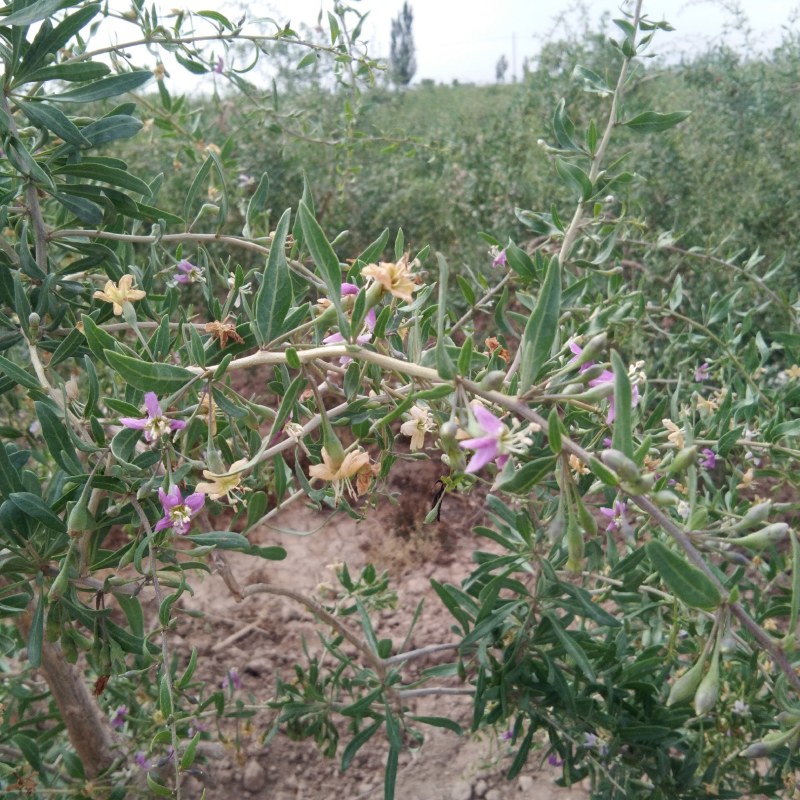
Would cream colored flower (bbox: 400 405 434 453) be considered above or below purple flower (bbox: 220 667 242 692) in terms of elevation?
above

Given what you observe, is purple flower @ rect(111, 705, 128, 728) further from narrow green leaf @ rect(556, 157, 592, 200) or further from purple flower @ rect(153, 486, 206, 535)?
narrow green leaf @ rect(556, 157, 592, 200)

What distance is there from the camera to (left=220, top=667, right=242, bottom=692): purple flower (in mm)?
1868

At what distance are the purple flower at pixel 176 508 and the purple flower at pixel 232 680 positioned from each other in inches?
40.2

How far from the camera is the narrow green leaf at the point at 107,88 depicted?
103cm

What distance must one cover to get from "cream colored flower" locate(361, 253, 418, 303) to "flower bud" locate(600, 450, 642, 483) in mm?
248

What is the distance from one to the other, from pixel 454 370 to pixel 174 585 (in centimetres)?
57

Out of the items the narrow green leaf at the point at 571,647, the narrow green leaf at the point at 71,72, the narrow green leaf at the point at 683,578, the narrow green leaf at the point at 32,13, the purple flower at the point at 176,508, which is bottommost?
the narrow green leaf at the point at 571,647

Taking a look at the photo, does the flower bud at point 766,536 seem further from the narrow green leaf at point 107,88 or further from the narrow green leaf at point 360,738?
the narrow green leaf at point 360,738

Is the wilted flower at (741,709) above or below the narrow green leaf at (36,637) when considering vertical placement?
below

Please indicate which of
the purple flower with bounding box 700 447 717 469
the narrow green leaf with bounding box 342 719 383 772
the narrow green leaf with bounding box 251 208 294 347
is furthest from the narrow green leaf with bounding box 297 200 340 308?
the narrow green leaf with bounding box 342 719 383 772

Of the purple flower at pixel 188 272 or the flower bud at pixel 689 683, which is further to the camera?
the purple flower at pixel 188 272

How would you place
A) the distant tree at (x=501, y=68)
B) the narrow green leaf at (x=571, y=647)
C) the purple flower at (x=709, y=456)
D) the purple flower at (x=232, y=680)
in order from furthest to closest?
1. the distant tree at (x=501, y=68)
2. the purple flower at (x=232, y=680)
3. the purple flower at (x=709, y=456)
4. the narrow green leaf at (x=571, y=647)

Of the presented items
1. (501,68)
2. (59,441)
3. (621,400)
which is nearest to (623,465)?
(621,400)

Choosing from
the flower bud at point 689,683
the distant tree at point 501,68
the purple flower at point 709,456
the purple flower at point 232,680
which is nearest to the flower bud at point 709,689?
the flower bud at point 689,683
